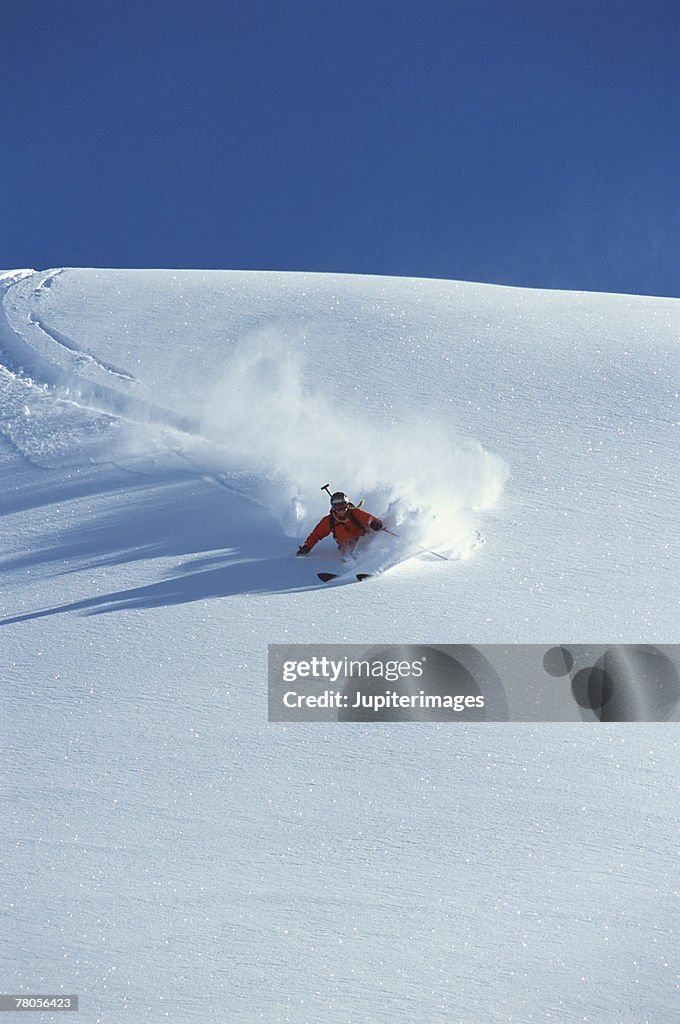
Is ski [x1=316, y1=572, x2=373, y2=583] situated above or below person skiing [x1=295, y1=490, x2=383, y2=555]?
below

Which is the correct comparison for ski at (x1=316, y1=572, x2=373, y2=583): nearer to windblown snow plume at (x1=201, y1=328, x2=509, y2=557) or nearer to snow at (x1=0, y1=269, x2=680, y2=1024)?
snow at (x1=0, y1=269, x2=680, y2=1024)

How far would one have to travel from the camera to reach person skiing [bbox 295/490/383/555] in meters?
6.25

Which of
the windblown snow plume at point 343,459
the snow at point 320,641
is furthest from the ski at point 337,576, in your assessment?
A: the windblown snow plume at point 343,459

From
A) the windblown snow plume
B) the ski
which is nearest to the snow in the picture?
the windblown snow plume

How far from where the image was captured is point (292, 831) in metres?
4.04

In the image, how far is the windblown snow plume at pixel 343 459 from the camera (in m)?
6.70

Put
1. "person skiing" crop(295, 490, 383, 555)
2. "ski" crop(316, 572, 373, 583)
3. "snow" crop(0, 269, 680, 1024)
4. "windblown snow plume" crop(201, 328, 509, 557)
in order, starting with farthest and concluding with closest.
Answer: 1. "windblown snow plume" crop(201, 328, 509, 557)
2. "person skiing" crop(295, 490, 383, 555)
3. "ski" crop(316, 572, 373, 583)
4. "snow" crop(0, 269, 680, 1024)

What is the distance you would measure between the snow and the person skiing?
21 centimetres

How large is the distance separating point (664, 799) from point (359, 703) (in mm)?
1577

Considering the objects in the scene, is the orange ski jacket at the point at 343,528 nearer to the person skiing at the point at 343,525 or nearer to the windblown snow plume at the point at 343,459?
the person skiing at the point at 343,525

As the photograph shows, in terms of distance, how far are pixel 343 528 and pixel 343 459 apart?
1.42 m

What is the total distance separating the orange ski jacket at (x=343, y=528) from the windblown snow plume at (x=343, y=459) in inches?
10.9

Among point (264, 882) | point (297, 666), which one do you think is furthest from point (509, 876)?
point (297, 666)

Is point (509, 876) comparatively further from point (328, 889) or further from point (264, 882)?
point (264, 882)
